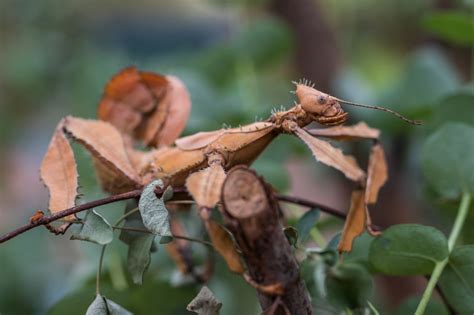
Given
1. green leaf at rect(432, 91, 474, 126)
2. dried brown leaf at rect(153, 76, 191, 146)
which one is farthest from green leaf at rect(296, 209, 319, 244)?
dried brown leaf at rect(153, 76, 191, 146)

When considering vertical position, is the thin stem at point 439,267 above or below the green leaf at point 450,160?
below

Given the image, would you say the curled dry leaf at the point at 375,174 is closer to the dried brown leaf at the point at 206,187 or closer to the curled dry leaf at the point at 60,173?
the dried brown leaf at the point at 206,187

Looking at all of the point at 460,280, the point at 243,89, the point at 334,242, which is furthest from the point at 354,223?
the point at 243,89

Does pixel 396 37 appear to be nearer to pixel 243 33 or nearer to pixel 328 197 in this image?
pixel 328 197

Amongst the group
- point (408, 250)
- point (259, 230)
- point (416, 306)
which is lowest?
point (416, 306)

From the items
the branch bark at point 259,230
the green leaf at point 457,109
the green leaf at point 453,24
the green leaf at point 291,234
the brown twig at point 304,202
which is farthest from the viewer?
the green leaf at point 453,24

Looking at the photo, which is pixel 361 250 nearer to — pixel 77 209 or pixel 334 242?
pixel 334 242

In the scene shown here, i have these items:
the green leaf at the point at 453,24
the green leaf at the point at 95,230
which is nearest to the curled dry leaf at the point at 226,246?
the green leaf at the point at 95,230

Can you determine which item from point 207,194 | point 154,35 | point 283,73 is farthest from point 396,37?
point 207,194
